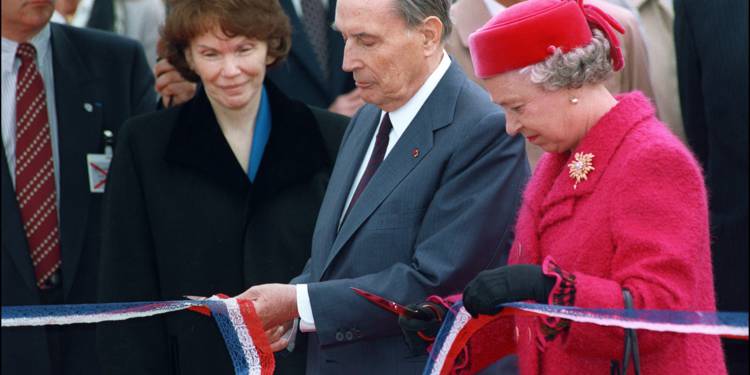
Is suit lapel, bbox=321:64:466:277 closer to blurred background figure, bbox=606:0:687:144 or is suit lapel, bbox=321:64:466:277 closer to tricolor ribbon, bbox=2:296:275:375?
tricolor ribbon, bbox=2:296:275:375

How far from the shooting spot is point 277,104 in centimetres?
477

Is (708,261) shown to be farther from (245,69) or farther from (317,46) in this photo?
(317,46)

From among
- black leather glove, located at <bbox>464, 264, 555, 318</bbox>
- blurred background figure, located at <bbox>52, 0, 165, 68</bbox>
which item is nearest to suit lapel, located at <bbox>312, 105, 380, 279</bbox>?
black leather glove, located at <bbox>464, 264, 555, 318</bbox>

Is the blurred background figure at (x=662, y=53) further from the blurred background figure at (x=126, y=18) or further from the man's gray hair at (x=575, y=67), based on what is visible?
the blurred background figure at (x=126, y=18)

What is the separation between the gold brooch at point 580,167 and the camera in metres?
3.26

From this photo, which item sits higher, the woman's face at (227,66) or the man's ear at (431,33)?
the man's ear at (431,33)

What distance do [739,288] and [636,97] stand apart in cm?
221

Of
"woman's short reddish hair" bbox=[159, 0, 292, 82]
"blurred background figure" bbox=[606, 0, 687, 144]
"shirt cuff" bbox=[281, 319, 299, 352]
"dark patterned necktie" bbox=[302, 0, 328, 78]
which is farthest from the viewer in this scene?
"dark patterned necktie" bbox=[302, 0, 328, 78]

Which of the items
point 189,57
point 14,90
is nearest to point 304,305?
point 189,57

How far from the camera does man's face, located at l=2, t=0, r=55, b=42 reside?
193 inches

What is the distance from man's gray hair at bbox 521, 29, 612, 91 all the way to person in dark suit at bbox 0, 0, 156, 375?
2.31 m

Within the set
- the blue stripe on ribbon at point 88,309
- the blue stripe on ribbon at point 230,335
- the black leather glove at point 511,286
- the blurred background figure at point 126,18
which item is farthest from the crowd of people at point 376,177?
the blurred background figure at point 126,18

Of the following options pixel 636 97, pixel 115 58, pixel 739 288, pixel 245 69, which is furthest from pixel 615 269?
pixel 115 58

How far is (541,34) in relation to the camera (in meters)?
3.27
